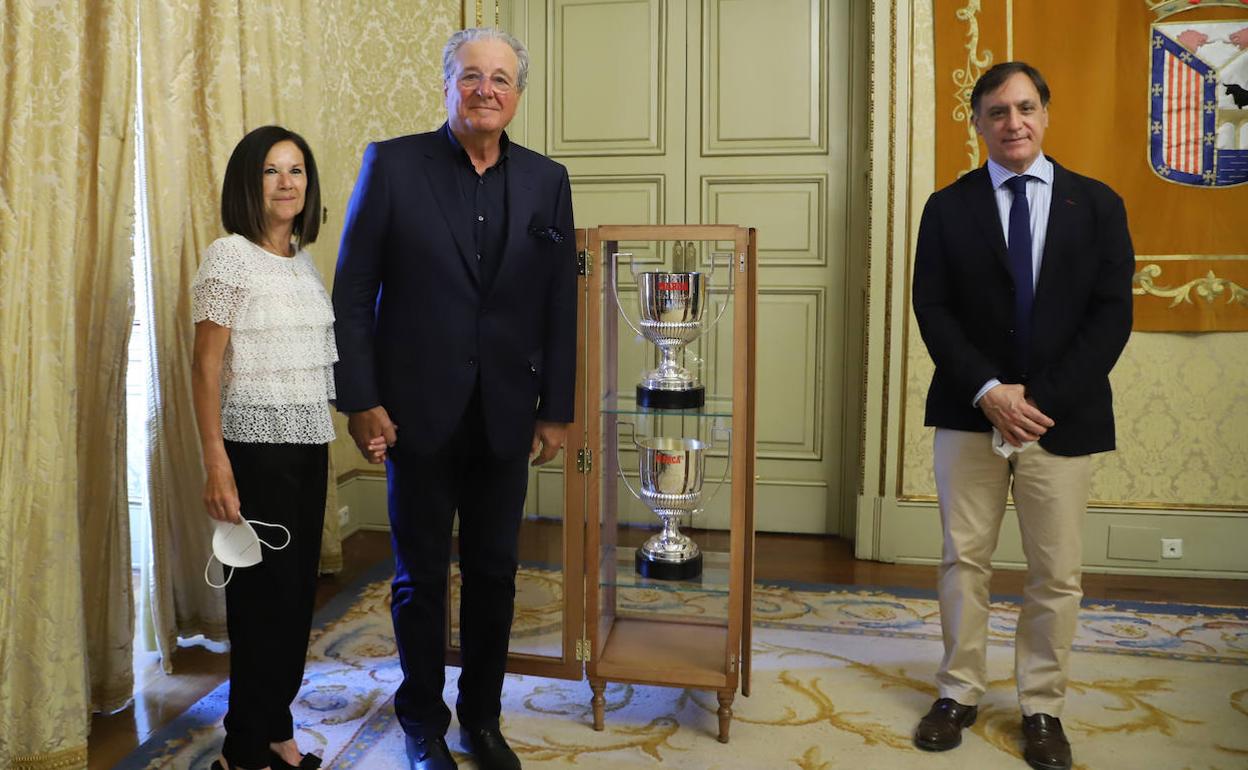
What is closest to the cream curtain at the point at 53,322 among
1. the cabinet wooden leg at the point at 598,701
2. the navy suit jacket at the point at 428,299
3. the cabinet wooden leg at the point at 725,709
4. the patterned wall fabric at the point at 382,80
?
the navy suit jacket at the point at 428,299

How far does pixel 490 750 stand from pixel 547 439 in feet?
2.25

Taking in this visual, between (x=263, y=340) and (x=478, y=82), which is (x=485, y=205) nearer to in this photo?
(x=478, y=82)

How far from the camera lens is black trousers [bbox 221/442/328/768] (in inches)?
73.6

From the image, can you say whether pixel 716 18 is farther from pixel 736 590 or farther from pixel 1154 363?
pixel 736 590

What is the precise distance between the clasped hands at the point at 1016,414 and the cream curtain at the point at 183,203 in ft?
6.89

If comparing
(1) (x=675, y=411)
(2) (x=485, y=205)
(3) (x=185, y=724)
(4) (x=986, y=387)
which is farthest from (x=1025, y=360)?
(3) (x=185, y=724)

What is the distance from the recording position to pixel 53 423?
1989mm

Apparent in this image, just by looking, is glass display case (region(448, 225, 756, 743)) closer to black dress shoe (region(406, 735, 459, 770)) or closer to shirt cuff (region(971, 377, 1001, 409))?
black dress shoe (region(406, 735, 459, 770))

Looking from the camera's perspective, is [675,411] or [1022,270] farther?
[675,411]

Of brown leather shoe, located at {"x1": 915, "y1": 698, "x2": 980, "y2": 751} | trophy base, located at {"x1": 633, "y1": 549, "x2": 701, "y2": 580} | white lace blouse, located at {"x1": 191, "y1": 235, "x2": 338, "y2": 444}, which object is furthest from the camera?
trophy base, located at {"x1": 633, "y1": 549, "x2": 701, "y2": 580}

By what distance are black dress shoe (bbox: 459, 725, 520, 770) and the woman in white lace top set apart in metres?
0.42

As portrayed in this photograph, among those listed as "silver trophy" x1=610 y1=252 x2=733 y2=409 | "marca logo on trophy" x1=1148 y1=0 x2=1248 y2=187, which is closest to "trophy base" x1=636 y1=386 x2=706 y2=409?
"silver trophy" x1=610 y1=252 x2=733 y2=409

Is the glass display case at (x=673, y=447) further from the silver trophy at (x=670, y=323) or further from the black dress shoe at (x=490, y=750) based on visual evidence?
the black dress shoe at (x=490, y=750)

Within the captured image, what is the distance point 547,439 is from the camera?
2.15 metres
